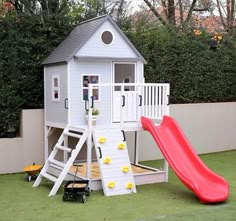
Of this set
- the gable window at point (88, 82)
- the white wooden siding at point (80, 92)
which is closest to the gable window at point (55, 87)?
the white wooden siding at point (80, 92)

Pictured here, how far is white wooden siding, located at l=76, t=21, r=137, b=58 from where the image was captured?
899 centimetres

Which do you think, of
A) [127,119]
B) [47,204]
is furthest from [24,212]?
[127,119]

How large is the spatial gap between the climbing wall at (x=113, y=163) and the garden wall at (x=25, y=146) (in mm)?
2411

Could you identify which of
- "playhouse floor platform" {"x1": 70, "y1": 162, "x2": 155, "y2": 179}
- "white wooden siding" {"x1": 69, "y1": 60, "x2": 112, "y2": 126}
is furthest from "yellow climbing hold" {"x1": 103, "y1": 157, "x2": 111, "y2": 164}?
"white wooden siding" {"x1": 69, "y1": 60, "x2": 112, "y2": 126}

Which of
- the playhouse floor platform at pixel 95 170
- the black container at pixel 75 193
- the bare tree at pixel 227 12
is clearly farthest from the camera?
the bare tree at pixel 227 12

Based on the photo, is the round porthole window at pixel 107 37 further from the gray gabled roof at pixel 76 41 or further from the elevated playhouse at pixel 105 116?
the gray gabled roof at pixel 76 41

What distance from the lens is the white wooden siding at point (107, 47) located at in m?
8.99

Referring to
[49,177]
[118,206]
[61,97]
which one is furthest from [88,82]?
[118,206]

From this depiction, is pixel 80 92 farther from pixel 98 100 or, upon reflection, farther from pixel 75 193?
pixel 75 193

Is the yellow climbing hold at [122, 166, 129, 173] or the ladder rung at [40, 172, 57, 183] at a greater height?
the yellow climbing hold at [122, 166, 129, 173]

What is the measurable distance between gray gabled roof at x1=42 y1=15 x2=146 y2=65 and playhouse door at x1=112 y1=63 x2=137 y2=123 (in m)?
0.64

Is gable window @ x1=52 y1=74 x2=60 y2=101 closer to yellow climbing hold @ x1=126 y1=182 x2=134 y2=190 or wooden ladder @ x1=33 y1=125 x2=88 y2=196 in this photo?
wooden ladder @ x1=33 y1=125 x2=88 y2=196

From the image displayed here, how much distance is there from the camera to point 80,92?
8.99m

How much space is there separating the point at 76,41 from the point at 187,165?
3.61 meters
